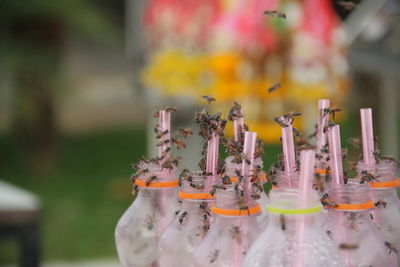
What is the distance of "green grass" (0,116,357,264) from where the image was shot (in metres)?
5.93

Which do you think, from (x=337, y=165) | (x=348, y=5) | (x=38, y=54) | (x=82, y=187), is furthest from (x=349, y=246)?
(x=82, y=187)

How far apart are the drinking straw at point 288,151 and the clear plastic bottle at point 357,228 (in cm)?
8

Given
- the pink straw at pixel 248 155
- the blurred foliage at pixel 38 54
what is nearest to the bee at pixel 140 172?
the pink straw at pixel 248 155

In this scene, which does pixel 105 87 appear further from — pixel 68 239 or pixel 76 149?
pixel 68 239

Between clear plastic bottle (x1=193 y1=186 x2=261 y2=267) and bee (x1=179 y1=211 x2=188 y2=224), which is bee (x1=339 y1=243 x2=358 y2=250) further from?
bee (x1=179 y1=211 x2=188 y2=224)

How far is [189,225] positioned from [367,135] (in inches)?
14.1

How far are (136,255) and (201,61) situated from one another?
2571mm

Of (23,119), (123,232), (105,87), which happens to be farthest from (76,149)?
(123,232)

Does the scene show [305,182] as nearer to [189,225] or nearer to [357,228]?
[357,228]

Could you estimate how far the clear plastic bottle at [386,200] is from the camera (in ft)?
3.71

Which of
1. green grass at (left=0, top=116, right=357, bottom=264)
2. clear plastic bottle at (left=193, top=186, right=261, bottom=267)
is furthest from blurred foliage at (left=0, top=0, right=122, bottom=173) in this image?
clear plastic bottle at (left=193, top=186, right=261, bottom=267)

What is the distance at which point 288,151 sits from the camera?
1074 mm

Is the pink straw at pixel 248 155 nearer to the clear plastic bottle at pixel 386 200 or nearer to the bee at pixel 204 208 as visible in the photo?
the bee at pixel 204 208

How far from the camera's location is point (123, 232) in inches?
48.8
